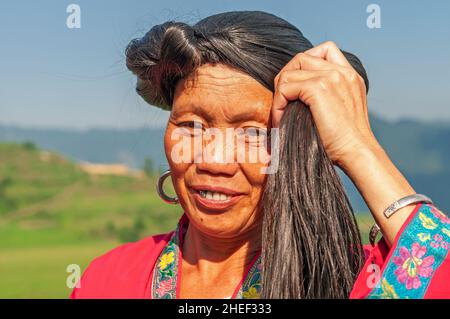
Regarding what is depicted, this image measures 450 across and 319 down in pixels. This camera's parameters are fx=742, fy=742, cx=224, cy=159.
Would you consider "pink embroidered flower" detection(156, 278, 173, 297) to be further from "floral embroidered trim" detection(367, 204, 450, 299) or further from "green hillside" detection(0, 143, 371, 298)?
"green hillside" detection(0, 143, 371, 298)

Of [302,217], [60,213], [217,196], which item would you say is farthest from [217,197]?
[60,213]

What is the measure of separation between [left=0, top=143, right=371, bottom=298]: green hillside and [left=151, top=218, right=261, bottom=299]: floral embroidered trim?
8.07 m

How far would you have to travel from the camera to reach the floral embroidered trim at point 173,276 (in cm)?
247

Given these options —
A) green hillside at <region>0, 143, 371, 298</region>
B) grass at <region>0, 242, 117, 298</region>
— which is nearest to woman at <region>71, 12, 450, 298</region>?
grass at <region>0, 242, 117, 298</region>

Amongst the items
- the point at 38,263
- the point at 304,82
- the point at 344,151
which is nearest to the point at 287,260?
the point at 344,151

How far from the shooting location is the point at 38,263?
38.1ft

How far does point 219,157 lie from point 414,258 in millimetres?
703

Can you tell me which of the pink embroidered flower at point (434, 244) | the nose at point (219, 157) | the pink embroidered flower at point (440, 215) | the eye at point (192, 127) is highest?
the eye at point (192, 127)

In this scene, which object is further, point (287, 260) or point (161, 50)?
point (161, 50)

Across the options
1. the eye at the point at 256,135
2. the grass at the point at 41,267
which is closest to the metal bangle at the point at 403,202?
the eye at the point at 256,135

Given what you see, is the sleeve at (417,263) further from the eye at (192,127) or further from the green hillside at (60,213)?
the green hillside at (60,213)

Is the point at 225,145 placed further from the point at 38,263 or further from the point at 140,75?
the point at 38,263

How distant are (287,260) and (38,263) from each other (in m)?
10.0

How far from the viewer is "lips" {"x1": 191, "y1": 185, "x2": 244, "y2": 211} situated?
2.41 metres
